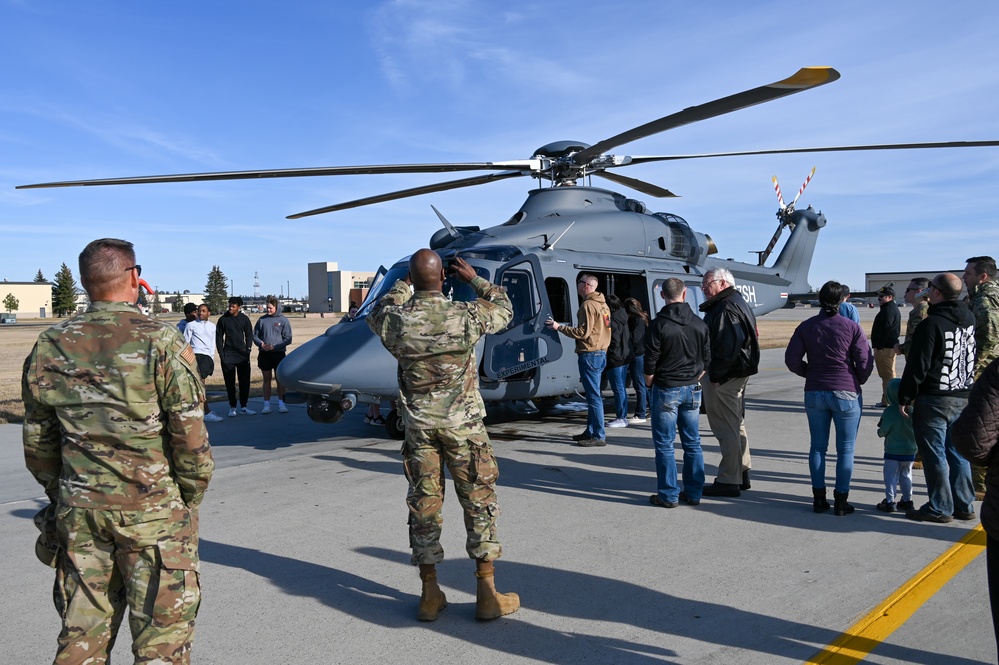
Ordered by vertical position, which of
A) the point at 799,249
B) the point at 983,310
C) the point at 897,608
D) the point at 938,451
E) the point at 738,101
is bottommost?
the point at 897,608

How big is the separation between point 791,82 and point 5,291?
126309mm


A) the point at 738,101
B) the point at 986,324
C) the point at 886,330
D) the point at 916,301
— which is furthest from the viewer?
the point at 886,330

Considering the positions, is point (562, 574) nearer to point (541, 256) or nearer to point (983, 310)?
point (983, 310)

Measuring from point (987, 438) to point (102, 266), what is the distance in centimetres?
306

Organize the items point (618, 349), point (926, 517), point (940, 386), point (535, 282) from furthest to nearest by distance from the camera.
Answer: point (618, 349)
point (535, 282)
point (926, 517)
point (940, 386)

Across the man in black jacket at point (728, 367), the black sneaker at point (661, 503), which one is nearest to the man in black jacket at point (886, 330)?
the man in black jacket at point (728, 367)

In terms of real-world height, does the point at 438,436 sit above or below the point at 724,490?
above

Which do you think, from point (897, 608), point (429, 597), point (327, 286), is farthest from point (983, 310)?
point (327, 286)

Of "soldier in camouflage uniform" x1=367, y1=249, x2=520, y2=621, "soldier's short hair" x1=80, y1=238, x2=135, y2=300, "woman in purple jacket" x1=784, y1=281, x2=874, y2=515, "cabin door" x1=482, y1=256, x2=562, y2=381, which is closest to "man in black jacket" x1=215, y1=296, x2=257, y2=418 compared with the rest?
"cabin door" x1=482, y1=256, x2=562, y2=381

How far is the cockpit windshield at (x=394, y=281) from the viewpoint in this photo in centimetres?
788

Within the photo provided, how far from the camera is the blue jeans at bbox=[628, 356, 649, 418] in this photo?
9.38 metres

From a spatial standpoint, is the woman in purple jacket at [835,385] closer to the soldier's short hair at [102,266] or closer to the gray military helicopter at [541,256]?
the gray military helicopter at [541,256]

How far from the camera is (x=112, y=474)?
234 cm

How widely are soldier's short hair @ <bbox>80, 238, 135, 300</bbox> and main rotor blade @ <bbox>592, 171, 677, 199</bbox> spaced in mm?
7897
